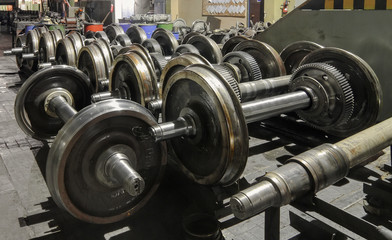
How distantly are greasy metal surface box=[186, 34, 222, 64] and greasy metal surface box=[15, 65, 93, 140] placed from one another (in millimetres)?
1332

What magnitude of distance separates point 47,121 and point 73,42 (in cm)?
162

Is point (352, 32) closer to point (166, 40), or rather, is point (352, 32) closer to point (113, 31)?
point (166, 40)

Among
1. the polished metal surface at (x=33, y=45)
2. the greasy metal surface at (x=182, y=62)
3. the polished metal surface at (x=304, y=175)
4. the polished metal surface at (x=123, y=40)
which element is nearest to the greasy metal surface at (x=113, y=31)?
the polished metal surface at (x=123, y=40)

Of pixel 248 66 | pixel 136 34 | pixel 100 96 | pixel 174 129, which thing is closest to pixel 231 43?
pixel 248 66

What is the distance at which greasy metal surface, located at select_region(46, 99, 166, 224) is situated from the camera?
1431 mm

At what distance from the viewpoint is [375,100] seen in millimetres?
2205

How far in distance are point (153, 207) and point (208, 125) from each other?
1.72 feet

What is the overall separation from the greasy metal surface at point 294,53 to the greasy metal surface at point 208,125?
4.98ft

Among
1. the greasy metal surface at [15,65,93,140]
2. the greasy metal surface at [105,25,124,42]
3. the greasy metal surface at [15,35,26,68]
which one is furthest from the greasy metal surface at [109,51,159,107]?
the greasy metal surface at [15,35,26,68]

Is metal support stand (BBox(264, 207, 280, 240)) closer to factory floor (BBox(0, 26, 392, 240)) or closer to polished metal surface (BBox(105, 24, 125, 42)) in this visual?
factory floor (BBox(0, 26, 392, 240))

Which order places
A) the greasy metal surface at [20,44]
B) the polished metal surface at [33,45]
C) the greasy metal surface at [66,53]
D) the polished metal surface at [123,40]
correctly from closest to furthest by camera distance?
the greasy metal surface at [66,53]
the polished metal surface at [123,40]
the polished metal surface at [33,45]
the greasy metal surface at [20,44]

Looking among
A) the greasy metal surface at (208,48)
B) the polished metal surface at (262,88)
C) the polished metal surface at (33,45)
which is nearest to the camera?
the polished metal surface at (262,88)

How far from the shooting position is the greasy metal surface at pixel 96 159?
1.43 metres

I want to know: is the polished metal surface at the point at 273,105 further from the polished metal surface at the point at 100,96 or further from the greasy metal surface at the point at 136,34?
the greasy metal surface at the point at 136,34
